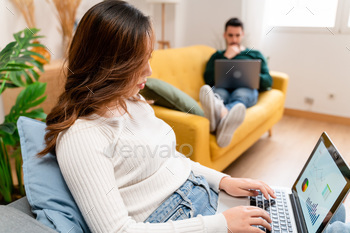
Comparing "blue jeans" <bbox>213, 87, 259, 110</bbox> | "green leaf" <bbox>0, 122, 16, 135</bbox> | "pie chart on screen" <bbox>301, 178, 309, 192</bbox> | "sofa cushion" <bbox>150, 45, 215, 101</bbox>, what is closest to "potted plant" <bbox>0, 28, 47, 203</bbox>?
"green leaf" <bbox>0, 122, 16, 135</bbox>

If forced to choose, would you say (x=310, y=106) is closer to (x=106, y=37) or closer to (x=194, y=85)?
(x=194, y=85)

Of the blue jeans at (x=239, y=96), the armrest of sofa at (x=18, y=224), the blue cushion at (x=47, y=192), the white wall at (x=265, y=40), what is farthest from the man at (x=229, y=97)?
the armrest of sofa at (x=18, y=224)

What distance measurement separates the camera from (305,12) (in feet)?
2.77

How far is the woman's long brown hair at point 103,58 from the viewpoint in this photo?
24.5 inches

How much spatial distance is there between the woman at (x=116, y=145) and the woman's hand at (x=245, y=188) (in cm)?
9

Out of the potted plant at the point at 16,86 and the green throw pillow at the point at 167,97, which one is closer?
the potted plant at the point at 16,86

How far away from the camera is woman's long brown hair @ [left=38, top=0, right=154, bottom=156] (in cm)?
62

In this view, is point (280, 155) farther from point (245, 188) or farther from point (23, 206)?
point (23, 206)

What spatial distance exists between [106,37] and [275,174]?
4.23 feet

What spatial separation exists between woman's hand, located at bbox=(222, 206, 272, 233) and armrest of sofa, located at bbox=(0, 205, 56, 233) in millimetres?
355

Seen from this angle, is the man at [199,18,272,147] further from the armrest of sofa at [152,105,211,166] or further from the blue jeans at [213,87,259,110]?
the armrest of sofa at [152,105,211,166]

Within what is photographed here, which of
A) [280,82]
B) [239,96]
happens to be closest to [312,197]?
[239,96]

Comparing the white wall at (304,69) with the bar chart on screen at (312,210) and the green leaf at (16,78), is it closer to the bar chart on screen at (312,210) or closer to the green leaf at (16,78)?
the bar chart on screen at (312,210)

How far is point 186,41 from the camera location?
10.7 ft
